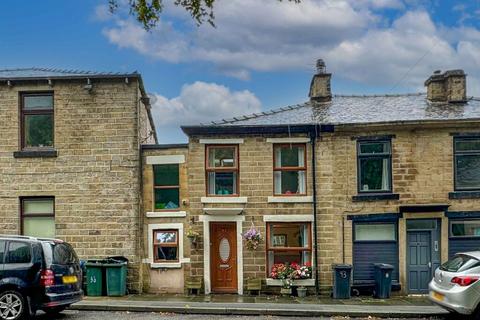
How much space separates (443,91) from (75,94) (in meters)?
12.7

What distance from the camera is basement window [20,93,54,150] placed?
1825 centimetres

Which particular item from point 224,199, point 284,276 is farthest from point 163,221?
point 284,276

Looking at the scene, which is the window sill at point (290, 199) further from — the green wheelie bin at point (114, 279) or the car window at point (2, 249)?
the car window at point (2, 249)

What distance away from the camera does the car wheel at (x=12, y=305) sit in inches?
470

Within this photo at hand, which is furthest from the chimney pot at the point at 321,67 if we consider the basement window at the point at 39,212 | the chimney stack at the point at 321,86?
the basement window at the point at 39,212

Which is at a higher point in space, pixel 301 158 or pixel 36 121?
pixel 36 121

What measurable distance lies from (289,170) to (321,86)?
4523mm

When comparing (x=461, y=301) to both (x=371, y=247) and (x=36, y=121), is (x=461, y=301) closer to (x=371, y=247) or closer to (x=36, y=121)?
(x=371, y=247)

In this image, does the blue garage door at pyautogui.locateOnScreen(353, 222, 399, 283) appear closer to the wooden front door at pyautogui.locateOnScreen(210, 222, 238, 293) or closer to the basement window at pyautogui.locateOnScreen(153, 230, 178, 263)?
the wooden front door at pyautogui.locateOnScreen(210, 222, 238, 293)

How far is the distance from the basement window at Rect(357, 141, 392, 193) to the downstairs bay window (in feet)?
7.52

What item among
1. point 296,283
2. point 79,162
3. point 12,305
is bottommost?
point 296,283

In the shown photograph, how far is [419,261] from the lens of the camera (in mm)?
17781

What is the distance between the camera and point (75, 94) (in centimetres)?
1806

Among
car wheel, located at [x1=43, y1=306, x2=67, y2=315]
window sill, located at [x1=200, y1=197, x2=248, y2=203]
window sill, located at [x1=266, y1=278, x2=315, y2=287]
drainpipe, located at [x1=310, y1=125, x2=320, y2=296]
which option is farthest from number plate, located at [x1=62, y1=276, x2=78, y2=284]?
drainpipe, located at [x1=310, y1=125, x2=320, y2=296]
